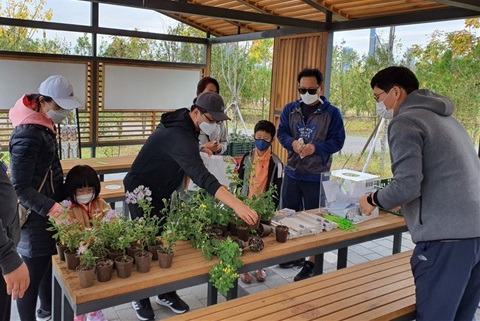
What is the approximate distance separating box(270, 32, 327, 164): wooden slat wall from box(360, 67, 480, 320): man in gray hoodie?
4183mm

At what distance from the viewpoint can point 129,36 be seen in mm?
7043

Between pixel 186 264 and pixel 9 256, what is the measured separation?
81 cm

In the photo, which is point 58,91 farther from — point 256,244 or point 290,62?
point 290,62

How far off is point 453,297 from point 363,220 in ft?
3.66

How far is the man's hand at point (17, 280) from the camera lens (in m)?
1.71

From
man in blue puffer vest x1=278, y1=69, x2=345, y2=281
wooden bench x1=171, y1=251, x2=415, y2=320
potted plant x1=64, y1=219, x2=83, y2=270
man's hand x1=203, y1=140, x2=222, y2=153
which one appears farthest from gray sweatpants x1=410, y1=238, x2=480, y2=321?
man's hand x1=203, y1=140, x2=222, y2=153

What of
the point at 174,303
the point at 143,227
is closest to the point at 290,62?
the point at 174,303

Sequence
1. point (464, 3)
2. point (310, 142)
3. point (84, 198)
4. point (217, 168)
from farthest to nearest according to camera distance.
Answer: point (310, 142) < point (464, 3) < point (217, 168) < point (84, 198)

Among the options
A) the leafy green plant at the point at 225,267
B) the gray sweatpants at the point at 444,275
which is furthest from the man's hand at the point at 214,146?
the gray sweatpants at the point at 444,275

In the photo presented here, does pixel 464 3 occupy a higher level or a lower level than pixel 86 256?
higher

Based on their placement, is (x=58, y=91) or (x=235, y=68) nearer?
(x=58, y=91)

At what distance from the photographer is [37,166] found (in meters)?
2.48

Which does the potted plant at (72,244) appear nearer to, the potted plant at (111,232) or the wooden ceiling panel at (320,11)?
the potted plant at (111,232)

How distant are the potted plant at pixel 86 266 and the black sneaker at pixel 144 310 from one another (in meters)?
1.29
